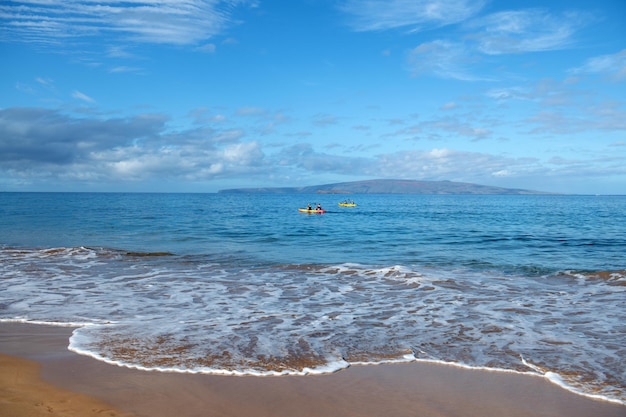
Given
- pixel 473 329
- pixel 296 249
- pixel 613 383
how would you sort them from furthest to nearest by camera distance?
pixel 296 249, pixel 473 329, pixel 613 383

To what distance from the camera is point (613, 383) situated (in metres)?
6.59

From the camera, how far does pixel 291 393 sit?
606 cm

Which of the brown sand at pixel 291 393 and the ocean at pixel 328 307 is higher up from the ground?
the brown sand at pixel 291 393

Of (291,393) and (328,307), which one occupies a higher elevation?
(291,393)

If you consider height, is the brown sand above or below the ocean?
above

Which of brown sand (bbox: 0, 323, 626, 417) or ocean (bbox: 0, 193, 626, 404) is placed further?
ocean (bbox: 0, 193, 626, 404)

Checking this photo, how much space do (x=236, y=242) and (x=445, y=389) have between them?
73.9 feet

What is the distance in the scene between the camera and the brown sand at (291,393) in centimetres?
550

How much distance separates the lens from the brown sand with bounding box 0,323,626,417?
18.0 ft

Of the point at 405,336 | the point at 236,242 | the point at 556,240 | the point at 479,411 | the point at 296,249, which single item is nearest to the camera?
the point at 479,411

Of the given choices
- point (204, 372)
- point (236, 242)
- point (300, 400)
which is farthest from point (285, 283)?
point (236, 242)

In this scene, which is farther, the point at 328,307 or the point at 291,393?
the point at 328,307

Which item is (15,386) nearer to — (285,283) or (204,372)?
(204,372)

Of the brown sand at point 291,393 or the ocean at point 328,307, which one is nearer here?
the brown sand at point 291,393
